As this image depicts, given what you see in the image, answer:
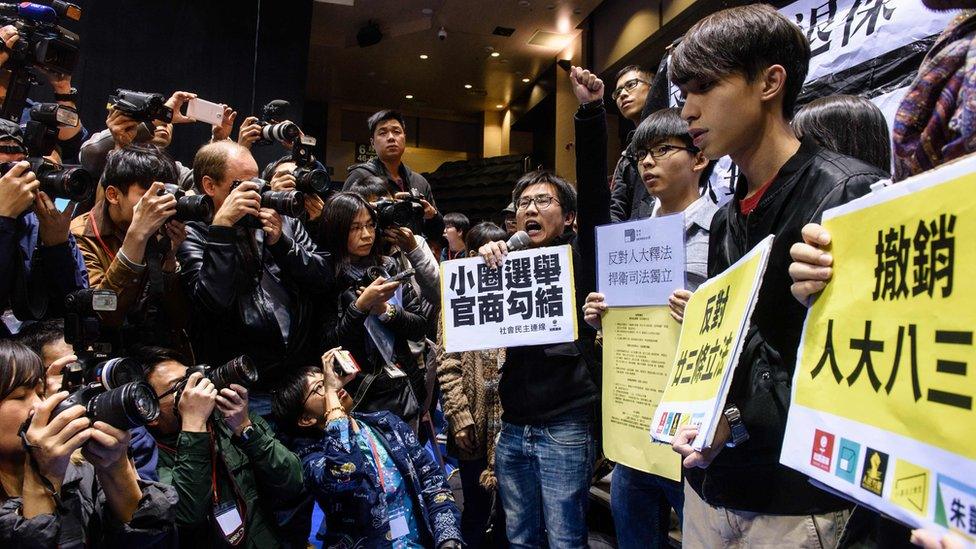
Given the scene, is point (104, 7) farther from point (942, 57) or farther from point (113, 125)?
point (942, 57)

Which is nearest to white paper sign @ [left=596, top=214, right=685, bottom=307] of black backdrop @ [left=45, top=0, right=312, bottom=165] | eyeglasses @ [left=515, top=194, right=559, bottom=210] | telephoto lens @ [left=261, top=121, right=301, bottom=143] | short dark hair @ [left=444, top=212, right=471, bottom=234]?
eyeglasses @ [left=515, top=194, right=559, bottom=210]

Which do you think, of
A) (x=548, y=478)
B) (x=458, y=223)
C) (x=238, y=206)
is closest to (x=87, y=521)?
(x=238, y=206)

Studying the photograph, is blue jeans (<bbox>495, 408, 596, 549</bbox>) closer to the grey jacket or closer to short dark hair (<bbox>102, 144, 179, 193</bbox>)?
the grey jacket

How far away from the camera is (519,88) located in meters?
9.61

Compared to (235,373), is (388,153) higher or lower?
higher

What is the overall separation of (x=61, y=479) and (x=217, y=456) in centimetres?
56

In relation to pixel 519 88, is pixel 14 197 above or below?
below

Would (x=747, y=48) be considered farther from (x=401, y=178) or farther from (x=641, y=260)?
(x=401, y=178)

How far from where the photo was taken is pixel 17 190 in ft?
5.75

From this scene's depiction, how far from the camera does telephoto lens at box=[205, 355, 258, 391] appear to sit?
76.3 inches

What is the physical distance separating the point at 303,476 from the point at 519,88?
26.8 feet

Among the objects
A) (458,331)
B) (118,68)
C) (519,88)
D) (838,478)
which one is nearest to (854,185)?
(838,478)

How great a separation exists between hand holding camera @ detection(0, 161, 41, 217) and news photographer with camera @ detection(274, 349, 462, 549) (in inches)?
38.6

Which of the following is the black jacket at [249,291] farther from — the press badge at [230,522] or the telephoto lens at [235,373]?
the press badge at [230,522]
